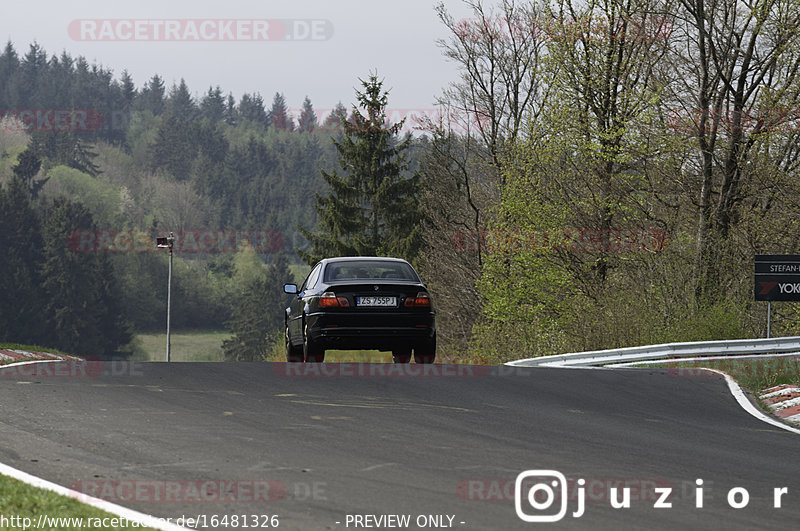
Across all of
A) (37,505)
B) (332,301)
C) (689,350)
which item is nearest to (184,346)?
(689,350)

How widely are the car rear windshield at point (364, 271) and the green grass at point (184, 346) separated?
94.9m

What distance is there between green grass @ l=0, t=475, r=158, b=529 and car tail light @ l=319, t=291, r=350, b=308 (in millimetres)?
8946

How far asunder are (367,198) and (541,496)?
57.8 m

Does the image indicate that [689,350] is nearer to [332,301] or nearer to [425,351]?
[425,351]

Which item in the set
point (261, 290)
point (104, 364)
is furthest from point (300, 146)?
point (104, 364)

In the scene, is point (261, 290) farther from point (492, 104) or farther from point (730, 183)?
point (730, 183)

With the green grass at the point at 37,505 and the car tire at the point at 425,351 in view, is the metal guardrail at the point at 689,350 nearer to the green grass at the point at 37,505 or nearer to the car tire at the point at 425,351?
the car tire at the point at 425,351

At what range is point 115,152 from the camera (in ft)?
570

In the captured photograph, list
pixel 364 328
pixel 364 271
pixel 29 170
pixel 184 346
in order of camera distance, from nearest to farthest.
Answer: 1. pixel 364 328
2. pixel 364 271
3. pixel 184 346
4. pixel 29 170

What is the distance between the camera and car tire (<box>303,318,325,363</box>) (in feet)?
53.3

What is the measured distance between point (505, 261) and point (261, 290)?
80.9 metres

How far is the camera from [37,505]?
675 cm

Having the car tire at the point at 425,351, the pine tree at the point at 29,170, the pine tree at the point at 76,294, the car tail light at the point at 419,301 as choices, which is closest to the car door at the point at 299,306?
the car tail light at the point at 419,301

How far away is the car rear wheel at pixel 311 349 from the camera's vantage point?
1625 centimetres
